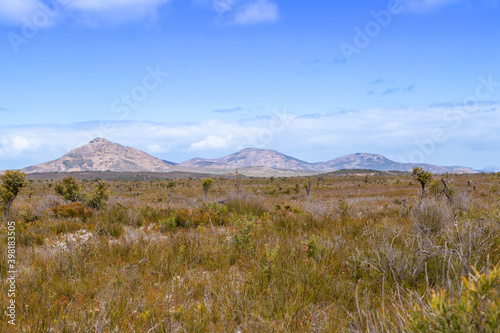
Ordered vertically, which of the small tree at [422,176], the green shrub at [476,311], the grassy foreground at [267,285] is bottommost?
the grassy foreground at [267,285]

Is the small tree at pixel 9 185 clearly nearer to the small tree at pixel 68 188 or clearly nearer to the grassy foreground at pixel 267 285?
the small tree at pixel 68 188

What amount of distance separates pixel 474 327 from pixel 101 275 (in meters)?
4.30

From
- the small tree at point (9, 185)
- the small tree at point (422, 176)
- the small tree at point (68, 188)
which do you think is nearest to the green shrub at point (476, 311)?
the small tree at point (9, 185)

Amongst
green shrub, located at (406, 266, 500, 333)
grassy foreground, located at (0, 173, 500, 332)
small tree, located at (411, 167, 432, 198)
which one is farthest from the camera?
small tree, located at (411, 167, 432, 198)

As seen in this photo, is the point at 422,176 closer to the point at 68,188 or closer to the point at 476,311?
the point at 476,311

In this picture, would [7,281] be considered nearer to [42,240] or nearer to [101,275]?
[101,275]

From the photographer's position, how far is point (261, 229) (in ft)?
20.8

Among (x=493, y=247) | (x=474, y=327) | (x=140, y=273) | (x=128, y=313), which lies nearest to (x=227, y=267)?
(x=140, y=273)

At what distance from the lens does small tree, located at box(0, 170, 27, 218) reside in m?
12.6

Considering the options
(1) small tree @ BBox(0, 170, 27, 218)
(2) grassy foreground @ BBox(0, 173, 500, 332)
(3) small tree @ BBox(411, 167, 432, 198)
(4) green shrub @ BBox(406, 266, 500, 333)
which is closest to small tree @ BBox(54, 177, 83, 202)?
(1) small tree @ BBox(0, 170, 27, 218)

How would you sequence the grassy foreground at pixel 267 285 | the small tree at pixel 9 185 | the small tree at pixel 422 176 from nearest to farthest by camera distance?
the grassy foreground at pixel 267 285 < the small tree at pixel 9 185 < the small tree at pixel 422 176

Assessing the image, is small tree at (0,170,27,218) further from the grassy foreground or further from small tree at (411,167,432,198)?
small tree at (411,167,432,198)

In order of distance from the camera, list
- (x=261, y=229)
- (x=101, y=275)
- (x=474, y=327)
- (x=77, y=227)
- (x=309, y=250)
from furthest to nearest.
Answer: (x=77, y=227) < (x=261, y=229) < (x=309, y=250) < (x=101, y=275) < (x=474, y=327)

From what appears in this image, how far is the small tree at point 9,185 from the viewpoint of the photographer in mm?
12641
